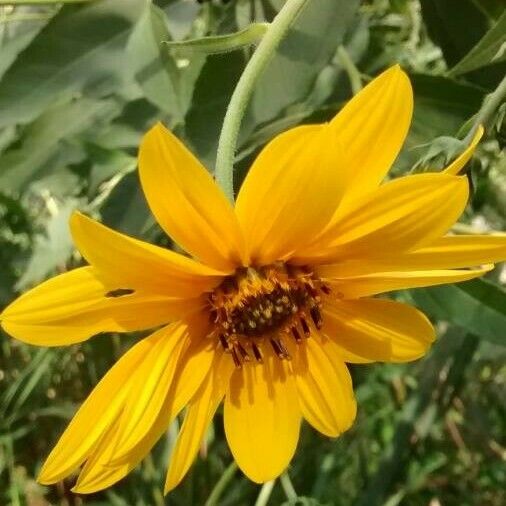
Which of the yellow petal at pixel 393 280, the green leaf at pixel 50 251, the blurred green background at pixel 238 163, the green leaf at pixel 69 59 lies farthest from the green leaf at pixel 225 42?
the green leaf at pixel 50 251

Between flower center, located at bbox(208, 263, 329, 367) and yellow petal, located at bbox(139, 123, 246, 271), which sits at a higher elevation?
yellow petal, located at bbox(139, 123, 246, 271)

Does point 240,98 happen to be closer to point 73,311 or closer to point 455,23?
point 73,311

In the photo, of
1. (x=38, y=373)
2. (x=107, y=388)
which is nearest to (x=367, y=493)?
(x=38, y=373)

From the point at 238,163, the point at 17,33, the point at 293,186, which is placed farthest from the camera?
the point at 17,33

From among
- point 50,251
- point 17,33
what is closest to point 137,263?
point 17,33

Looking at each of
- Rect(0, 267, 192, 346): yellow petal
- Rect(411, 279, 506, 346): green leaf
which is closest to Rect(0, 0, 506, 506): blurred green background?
Rect(411, 279, 506, 346): green leaf

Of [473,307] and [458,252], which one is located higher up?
[458,252]

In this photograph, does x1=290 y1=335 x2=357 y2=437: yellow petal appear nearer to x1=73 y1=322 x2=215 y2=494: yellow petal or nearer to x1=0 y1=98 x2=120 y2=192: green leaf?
x1=73 y1=322 x2=215 y2=494: yellow petal

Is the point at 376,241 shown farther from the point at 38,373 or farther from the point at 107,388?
the point at 38,373
